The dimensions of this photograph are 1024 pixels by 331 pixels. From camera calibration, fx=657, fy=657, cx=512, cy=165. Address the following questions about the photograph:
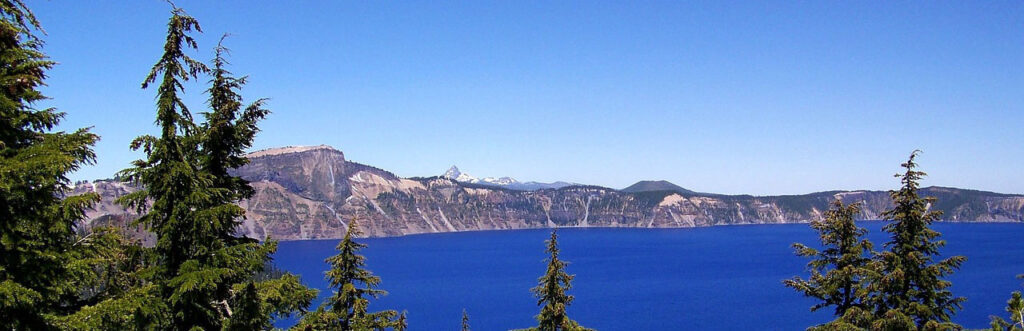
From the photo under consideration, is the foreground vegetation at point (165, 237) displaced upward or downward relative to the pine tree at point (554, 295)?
upward

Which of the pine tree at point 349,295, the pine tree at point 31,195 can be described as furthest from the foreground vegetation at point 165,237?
the pine tree at point 349,295

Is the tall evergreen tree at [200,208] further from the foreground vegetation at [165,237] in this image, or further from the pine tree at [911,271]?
the pine tree at [911,271]

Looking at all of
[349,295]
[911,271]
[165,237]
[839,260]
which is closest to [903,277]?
[911,271]

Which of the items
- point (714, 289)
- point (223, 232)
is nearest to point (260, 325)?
point (223, 232)

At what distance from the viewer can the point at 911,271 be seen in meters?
21.8

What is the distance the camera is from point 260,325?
14.3m

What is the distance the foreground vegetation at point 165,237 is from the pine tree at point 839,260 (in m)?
1.31

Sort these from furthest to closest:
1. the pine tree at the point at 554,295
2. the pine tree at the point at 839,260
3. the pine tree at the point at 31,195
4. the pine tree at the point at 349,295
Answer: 1. the pine tree at the point at 554,295
2. the pine tree at the point at 349,295
3. the pine tree at the point at 839,260
4. the pine tree at the point at 31,195

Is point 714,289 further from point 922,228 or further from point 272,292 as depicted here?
point 272,292

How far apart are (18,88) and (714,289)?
19294 cm

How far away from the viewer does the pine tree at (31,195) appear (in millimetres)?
9375

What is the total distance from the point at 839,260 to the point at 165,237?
70.8 ft

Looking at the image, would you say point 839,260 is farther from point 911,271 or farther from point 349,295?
point 349,295

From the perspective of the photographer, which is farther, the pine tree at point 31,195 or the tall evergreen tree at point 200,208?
the tall evergreen tree at point 200,208
